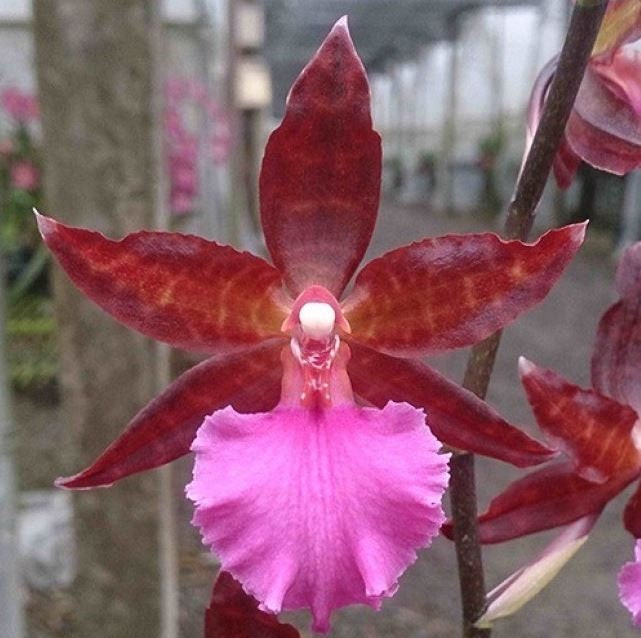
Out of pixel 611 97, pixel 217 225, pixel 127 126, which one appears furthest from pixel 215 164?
pixel 611 97

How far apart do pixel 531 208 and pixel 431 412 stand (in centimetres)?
11

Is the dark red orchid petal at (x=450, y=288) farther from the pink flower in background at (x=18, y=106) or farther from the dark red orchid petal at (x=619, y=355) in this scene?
the pink flower in background at (x=18, y=106)

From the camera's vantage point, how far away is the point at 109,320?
1463 mm

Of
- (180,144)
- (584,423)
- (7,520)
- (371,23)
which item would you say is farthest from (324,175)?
A: (371,23)

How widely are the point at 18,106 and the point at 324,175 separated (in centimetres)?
331

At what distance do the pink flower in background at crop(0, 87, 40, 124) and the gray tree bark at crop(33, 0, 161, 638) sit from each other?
2.19 meters

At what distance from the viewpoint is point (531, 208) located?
0.47 m

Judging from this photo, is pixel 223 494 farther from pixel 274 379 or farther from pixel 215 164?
pixel 215 164

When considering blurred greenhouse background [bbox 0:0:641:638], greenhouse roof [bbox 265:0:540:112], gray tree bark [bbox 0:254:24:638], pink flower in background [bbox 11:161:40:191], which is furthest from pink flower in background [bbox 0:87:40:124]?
greenhouse roof [bbox 265:0:540:112]

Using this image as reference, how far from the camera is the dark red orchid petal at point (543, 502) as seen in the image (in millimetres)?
557

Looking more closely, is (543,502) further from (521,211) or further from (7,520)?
(7,520)

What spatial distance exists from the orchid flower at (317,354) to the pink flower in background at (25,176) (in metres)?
3.09

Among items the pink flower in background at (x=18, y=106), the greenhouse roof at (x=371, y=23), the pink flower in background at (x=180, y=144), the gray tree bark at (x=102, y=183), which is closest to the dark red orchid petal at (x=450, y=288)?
the gray tree bark at (x=102, y=183)

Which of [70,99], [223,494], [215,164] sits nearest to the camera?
[223,494]
